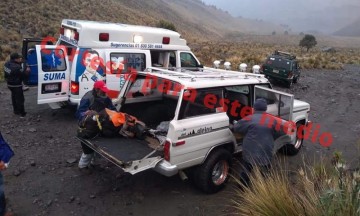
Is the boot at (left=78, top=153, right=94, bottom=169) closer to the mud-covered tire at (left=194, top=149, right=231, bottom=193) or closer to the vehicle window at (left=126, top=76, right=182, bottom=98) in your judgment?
the vehicle window at (left=126, top=76, right=182, bottom=98)

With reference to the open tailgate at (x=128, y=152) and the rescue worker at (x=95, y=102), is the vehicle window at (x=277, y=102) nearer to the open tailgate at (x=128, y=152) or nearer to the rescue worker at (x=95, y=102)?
the open tailgate at (x=128, y=152)

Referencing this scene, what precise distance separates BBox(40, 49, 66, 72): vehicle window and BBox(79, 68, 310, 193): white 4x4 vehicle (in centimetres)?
290

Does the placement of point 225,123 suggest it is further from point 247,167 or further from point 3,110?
point 3,110

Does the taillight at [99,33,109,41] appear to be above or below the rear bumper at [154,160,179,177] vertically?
above

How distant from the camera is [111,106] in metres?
6.21

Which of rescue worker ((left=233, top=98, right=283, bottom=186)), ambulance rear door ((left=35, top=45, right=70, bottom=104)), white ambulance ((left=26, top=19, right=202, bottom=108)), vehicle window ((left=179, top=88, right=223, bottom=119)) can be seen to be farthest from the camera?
white ambulance ((left=26, top=19, right=202, bottom=108))

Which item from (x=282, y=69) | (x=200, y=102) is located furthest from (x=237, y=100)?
(x=282, y=69)

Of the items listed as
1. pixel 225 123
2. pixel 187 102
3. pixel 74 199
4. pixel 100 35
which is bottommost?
pixel 74 199

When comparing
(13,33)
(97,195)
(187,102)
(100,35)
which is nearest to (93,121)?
(97,195)

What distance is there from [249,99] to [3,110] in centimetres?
708

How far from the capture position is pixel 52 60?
8.59 metres

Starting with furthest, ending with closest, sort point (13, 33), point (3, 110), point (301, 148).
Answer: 1. point (13, 33)
2. point (3, 110)
3. point (301, 148)

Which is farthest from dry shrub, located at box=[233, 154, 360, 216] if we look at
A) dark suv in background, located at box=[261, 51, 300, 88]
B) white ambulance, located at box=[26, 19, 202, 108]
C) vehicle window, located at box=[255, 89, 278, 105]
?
dark suv in background, located at box=[261, 51, 300, 88]

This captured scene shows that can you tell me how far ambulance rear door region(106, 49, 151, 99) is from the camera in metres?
9.01
